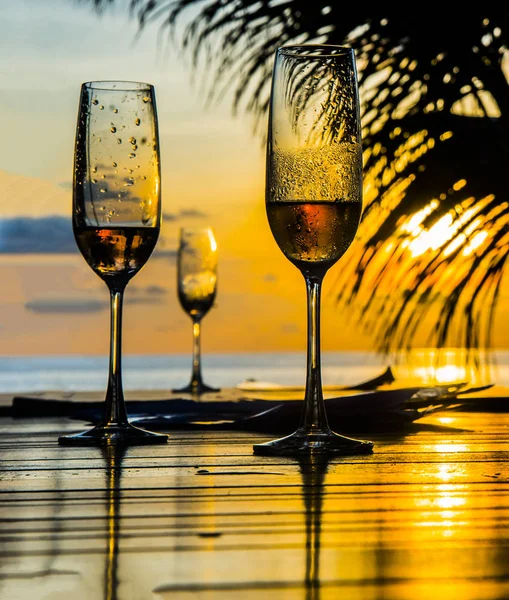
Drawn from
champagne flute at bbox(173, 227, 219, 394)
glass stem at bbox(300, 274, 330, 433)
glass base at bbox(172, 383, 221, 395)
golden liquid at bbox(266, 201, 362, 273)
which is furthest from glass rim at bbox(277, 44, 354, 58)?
champagne flute at bbox(173, 227, 219, 394)

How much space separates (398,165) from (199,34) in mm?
629

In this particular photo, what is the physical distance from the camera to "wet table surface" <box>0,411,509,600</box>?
0.50 metres

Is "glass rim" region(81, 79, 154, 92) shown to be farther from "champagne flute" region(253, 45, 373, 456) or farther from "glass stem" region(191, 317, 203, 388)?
"glass stem" region(191, 317, 203, 388)

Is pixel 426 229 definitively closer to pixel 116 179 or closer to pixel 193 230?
pixel 193 230

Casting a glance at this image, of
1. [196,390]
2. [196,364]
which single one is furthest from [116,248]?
[196,364]

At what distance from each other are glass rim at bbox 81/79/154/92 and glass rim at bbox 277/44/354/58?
0.61 ft

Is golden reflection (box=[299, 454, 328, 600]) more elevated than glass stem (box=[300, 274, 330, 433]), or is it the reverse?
glass stem (box=[300, 274, 330, 433])

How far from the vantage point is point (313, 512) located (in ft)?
2.24

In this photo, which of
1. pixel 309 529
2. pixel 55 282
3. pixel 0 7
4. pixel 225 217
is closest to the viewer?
pixel 309 529

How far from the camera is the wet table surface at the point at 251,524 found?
499 millimetres

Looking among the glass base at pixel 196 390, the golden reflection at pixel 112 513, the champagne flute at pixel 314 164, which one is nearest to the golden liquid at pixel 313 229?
the champagne flute at pixel 314 164

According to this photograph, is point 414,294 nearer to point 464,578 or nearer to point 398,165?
point 398,165

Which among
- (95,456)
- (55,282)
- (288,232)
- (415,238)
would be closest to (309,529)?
(95,456)

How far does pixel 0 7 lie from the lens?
7707 mm
